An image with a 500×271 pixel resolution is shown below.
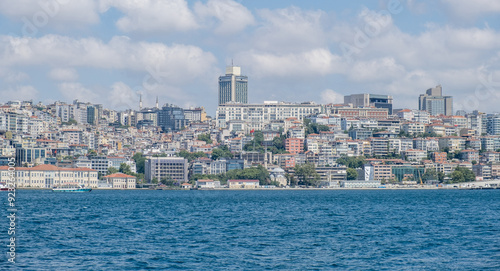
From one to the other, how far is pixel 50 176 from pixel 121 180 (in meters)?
8.36

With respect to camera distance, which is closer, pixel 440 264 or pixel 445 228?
pixel 440 264

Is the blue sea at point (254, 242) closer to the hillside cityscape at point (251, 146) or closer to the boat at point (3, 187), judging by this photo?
the boat at point (3, 187)

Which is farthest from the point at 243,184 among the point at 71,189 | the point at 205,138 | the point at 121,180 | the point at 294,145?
the point at 205,138

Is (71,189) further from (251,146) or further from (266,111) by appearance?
(266,111)

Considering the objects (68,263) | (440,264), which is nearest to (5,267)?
(68,263)

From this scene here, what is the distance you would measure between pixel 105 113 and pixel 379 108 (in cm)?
5883

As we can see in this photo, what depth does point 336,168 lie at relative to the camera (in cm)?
10988

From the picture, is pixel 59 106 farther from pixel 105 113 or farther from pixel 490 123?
pixel 490 123

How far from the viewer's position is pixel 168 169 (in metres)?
106

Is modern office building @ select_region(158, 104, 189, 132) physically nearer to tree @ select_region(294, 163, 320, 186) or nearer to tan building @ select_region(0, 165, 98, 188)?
tree @ select_region(294, 163, 320, 186)

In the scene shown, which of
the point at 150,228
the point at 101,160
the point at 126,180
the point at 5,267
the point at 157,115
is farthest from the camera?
the point at 157,115

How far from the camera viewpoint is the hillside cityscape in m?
105

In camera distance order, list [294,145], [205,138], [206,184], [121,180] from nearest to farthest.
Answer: [121,180]
[206,184]
[294,145]
[205,138]

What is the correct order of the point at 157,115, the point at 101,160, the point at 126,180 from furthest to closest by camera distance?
the point at 157,115
the point at 101,160
the point at 126,180
